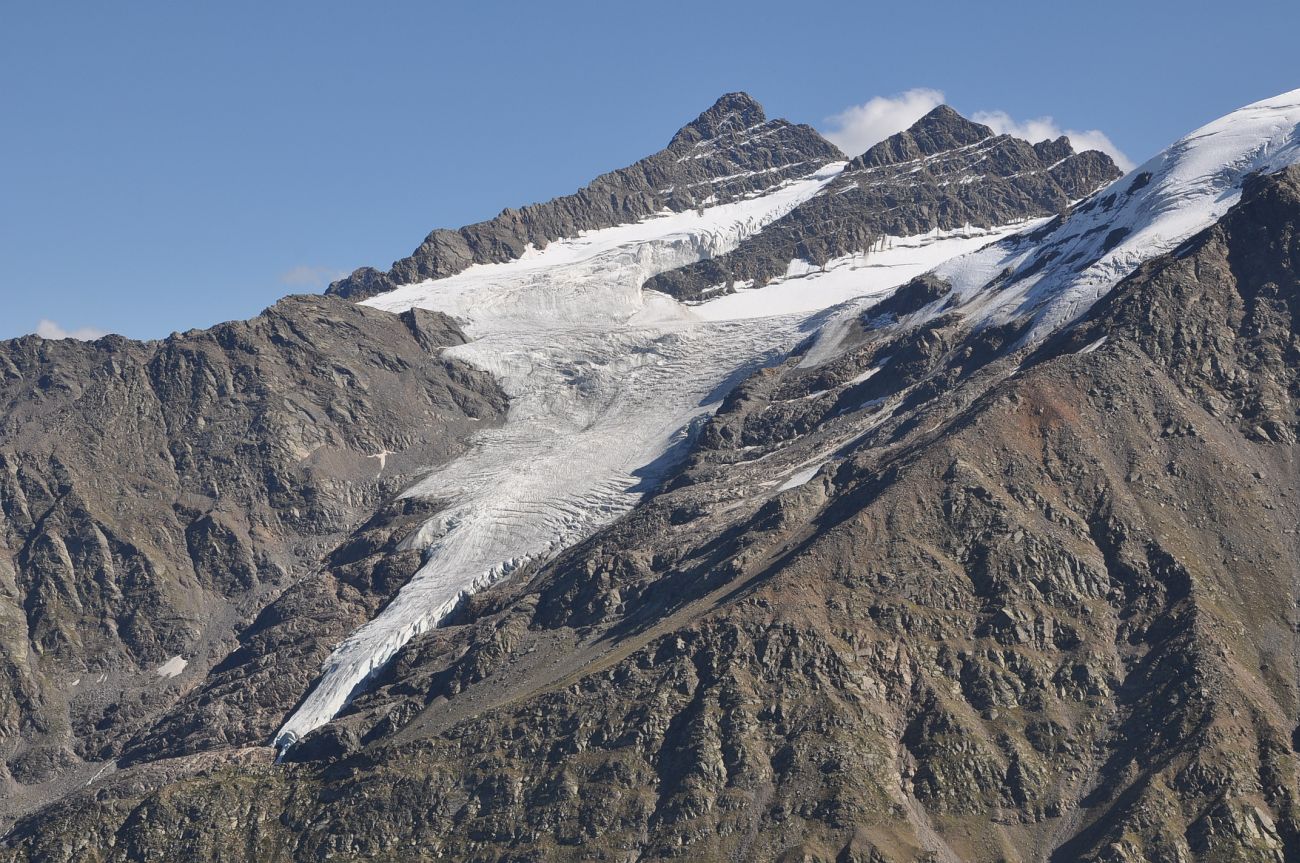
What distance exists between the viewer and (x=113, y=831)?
Result: 7037 inches

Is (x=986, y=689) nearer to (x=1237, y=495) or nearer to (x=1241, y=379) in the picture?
(x=1237, y=495)

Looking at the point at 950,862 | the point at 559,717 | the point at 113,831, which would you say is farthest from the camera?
the point at 113,831

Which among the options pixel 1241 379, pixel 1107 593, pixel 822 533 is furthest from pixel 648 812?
pixel 1241 379

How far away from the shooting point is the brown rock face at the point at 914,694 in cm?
14712

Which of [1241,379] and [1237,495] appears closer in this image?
[1237,495]

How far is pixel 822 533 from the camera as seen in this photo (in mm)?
184125

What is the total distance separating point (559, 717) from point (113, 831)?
5659 cm

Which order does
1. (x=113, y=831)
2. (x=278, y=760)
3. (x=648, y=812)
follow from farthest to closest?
(x=278, y=760)
(x=113, y=831)
(x=648, y=812)

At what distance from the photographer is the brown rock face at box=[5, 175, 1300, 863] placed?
483 feet

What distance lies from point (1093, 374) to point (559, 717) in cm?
8440

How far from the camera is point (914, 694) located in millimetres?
162375

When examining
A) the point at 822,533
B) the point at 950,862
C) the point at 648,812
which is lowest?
the point at 950,862

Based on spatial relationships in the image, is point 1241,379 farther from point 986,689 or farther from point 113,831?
point 113,831

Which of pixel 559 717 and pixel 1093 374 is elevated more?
pixel 1093 374
